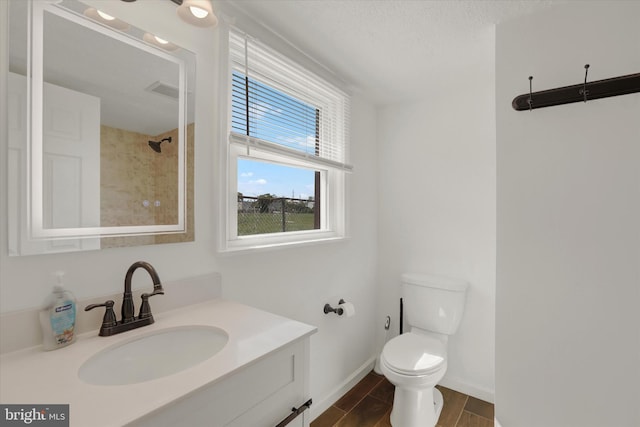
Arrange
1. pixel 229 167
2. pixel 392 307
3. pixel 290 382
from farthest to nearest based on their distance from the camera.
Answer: pixel 392 307 < pixel 229 167 < pixel 290 382

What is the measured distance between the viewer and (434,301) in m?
2.06

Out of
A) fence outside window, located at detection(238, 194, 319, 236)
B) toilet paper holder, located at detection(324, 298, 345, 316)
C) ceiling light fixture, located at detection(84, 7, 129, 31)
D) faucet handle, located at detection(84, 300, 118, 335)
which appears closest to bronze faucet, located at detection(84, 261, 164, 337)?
faucet handle, located at detection(84, 300, 118, 335)

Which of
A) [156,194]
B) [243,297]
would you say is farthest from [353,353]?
[156,194]

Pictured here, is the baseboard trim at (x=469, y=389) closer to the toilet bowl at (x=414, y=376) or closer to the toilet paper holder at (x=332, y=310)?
the toilet bowl at (x=414, y=376)

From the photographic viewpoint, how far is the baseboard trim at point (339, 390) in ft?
6.04

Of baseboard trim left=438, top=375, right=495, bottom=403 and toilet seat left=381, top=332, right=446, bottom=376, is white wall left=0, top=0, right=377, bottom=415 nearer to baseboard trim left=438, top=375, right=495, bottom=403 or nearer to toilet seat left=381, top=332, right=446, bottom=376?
toilet seat left=381, top=332, right=446, bottom=376

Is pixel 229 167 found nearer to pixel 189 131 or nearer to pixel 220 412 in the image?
pixel 189 131

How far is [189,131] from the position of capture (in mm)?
1188

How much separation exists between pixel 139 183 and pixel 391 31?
4.65ft

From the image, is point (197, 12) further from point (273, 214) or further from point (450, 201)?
point (450, 201)

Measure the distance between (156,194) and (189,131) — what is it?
296mm
